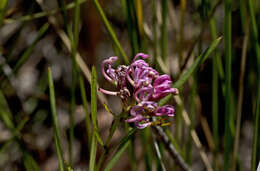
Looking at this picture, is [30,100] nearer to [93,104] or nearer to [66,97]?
[66,97]

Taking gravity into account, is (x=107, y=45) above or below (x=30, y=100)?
above

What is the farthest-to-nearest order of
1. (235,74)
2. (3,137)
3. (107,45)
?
(107,45)
(235,74)
(3,137)

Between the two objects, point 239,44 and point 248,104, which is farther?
point 248,104

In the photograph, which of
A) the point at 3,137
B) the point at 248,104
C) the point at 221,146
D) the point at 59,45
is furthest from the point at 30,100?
the point at 248,104

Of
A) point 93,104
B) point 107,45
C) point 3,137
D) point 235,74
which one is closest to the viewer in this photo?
point 93,104

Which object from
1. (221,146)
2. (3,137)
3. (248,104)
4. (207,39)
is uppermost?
(207,39)

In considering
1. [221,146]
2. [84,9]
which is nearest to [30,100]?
[84,9]

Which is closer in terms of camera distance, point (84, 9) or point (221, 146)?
point (84, 9)

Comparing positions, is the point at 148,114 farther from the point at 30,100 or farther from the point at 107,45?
the point at 107,45

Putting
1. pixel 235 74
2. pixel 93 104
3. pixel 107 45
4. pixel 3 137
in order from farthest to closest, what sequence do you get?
pixel 107 45
pixel 235 74
pixel 3 137
pixel 93 104
